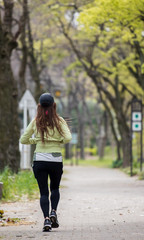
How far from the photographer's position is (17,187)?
1388cm

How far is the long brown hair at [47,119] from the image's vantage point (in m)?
7.96

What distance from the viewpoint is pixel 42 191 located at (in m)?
Result: 8.05

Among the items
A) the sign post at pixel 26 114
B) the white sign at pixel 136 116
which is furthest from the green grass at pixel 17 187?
the white sign at pixel 136 116

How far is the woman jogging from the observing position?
787cm

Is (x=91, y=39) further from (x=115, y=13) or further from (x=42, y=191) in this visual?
(x=42, y=191)

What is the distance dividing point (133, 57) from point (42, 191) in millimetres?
20493

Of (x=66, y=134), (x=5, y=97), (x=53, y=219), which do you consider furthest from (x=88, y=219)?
(x=5, y=97)

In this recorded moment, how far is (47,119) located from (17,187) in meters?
6.13

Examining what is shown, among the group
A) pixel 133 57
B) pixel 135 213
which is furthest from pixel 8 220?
pixel 133 57

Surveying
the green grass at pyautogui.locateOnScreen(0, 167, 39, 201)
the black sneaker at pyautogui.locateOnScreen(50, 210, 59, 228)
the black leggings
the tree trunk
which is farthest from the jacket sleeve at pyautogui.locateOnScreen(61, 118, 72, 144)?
the tree trunk

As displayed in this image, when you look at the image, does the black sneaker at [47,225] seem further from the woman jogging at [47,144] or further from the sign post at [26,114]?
the sign post at [26,114]

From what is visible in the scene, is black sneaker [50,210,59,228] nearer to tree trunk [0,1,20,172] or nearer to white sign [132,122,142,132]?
tree trunk [0,1,20,172]

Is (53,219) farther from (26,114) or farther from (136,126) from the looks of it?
(136,126)

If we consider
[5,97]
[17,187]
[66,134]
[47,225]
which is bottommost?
[17,187]
